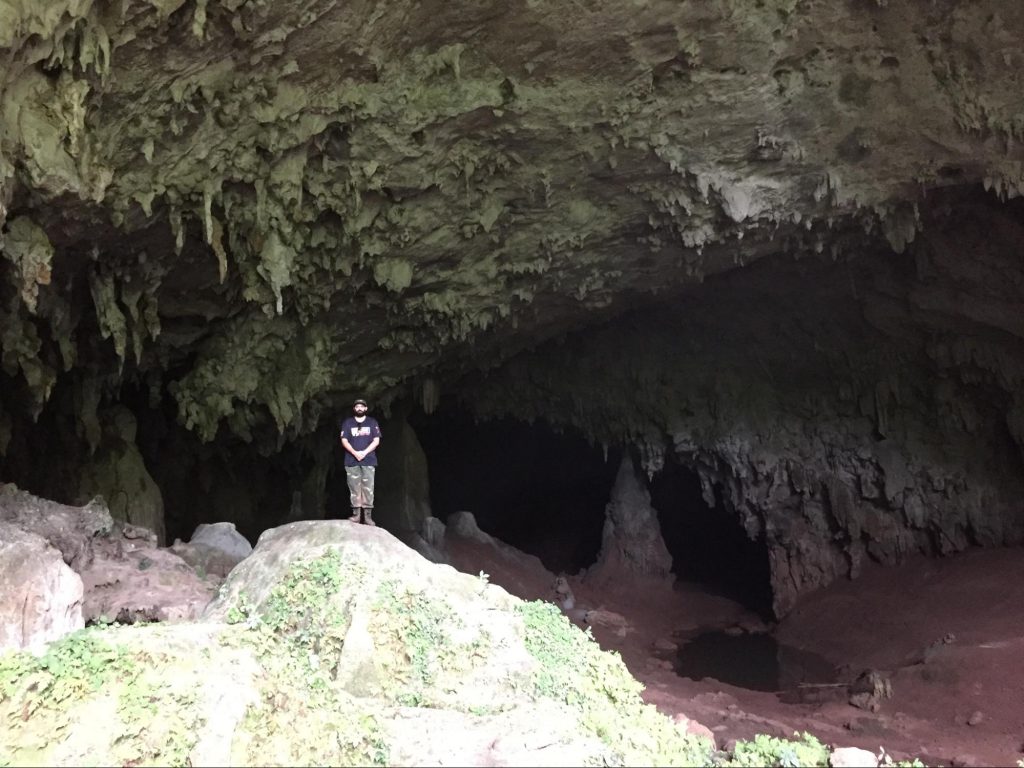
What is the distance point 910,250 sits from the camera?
36.1ft

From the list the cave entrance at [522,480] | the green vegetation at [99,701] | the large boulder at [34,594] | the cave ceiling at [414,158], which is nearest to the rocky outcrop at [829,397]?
the cave ceiling at [414,158]

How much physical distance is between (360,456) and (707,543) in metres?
14.3

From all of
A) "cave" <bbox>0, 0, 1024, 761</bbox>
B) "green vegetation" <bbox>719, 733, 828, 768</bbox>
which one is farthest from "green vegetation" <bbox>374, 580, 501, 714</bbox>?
"cave" <bbox>0, 0, 1024, 761</bbox>

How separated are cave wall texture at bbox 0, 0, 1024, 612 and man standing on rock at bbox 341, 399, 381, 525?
2.13m

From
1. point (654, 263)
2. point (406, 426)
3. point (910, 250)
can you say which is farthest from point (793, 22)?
point (406, 426)

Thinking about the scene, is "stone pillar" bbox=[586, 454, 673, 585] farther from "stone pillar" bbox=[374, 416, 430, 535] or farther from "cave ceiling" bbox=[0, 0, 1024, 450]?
"cave ceiling" bbox=[0, 0, 1024, 450]

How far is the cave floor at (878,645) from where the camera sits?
7.30 m

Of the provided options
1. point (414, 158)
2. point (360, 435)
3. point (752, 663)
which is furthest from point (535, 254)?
point (752, 663)

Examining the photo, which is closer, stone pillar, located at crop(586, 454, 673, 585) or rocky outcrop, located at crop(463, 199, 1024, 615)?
rocky outcrop, located at crop(463, 199, 1024, 615)

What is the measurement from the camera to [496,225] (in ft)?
31.5

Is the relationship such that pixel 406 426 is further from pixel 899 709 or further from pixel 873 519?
pixel 899 709

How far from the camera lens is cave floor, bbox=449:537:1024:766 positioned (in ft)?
23.9

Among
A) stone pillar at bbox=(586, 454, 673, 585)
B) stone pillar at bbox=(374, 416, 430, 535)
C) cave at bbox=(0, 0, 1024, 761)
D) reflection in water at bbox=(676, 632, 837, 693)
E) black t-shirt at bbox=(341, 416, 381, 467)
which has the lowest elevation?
reflection in water at bbox=(676, 632, 837, 693)

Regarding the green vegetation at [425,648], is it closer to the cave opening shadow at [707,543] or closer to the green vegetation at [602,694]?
the green vegetation at [602,694]
